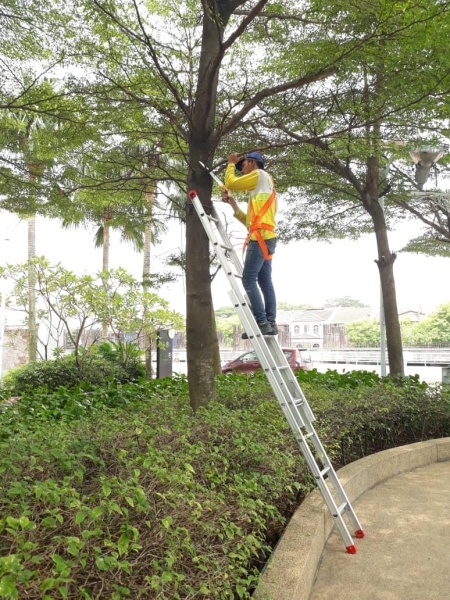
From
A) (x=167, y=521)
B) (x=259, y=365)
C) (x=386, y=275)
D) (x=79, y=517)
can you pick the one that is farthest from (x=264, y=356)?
(x=259, y=365)

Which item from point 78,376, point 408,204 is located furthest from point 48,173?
point 408,204

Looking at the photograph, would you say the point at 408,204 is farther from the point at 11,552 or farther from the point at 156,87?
the point at 11,552

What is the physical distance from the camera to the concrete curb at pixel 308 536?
2.64 meters

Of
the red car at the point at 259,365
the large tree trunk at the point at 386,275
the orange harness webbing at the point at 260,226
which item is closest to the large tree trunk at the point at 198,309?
the orange harness webbing at the point at 260,226

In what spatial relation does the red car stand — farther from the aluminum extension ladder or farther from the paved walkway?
the aluminum extension ladder

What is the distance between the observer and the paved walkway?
3.18 metres

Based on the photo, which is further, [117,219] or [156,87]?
[117,219]

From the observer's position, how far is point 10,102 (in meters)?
6.33

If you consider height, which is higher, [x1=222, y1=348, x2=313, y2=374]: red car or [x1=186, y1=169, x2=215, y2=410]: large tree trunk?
[x1=186, y1=169, x2=215, y2=410]: large tree trunk

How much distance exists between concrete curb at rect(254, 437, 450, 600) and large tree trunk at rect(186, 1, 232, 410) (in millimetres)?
1739

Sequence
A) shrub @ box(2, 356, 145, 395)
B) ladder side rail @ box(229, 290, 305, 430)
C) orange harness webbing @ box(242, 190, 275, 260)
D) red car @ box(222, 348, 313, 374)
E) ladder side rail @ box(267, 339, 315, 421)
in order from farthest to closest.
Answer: red car @ box(222, 348, 313, 374), shrub @ box(2, 356, 145, 395), orange harness webbing @ box(242, 190, 275, 260), ladder side rail @ box(267, 339, 315, 421), ladder side rail @ box(229, 290, 305, 430)

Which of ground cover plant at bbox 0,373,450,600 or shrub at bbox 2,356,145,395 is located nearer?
ground cover plant at bbox 0,373,450,600

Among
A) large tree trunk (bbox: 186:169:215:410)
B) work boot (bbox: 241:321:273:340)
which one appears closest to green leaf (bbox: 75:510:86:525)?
work boot (bbox: 241:321:273:340)

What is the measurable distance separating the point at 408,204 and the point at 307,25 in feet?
30.7
